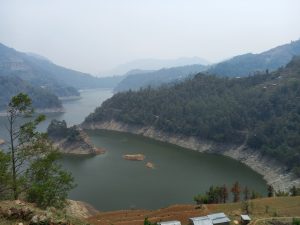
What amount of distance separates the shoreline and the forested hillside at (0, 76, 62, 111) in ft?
160

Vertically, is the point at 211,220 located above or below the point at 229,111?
below

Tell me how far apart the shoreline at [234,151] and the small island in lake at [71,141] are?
18959 millimetres

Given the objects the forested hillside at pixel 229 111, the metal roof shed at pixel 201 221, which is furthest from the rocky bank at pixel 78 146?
the metal roof shed at pixel 201 221

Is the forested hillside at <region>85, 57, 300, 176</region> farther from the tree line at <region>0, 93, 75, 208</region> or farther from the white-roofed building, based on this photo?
the tree line at <region>0, 93, 75, 208</region>

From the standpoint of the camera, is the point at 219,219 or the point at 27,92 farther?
the point at 27,92

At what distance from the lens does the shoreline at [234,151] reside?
62.2m

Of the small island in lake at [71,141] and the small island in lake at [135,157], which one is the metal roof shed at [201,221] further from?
the small island in lake at [71,141]

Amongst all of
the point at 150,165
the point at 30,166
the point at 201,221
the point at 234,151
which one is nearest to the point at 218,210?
the point at 201,221

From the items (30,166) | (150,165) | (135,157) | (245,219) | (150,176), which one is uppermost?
(30,166)

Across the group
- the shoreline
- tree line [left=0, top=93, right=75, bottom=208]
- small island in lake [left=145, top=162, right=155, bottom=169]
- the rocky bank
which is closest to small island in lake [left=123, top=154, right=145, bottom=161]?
small island in lake [left=145, top=162, right=155, bottom=169]

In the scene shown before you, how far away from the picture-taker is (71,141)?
91750mm

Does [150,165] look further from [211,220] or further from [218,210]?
[211,220]

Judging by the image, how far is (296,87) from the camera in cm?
9131

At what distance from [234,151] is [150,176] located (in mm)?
25334
